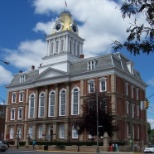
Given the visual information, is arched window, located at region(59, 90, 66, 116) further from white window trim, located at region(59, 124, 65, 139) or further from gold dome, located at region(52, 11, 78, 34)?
gold dome, located at region(52, 11, 78, 34)

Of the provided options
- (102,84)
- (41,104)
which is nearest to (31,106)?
(41,104)

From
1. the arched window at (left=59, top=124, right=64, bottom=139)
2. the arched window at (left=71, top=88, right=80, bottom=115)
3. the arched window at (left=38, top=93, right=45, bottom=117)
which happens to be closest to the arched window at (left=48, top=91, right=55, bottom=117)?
the arched window at (left=38, top=93, right=45, bottom=117)

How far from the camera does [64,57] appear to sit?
72938 millimetres

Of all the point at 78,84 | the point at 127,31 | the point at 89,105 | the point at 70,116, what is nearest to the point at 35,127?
the point at 70,116

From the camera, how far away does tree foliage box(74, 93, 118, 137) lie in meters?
Result: 53.1

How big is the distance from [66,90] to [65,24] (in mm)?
19321

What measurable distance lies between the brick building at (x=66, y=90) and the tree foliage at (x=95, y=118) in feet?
17.3

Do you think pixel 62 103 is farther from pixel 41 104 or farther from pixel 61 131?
pixel 41 104

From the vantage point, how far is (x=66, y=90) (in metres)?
67.1

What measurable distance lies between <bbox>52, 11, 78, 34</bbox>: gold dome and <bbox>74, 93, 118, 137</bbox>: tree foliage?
90.2ft

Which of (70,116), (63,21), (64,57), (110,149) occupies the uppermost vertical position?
(63,21)

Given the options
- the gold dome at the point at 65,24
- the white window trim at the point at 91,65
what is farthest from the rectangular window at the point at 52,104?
the gold dome at the point at 65,24

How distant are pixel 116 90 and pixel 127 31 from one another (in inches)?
1872

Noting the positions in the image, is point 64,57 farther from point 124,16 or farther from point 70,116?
point 124,16
